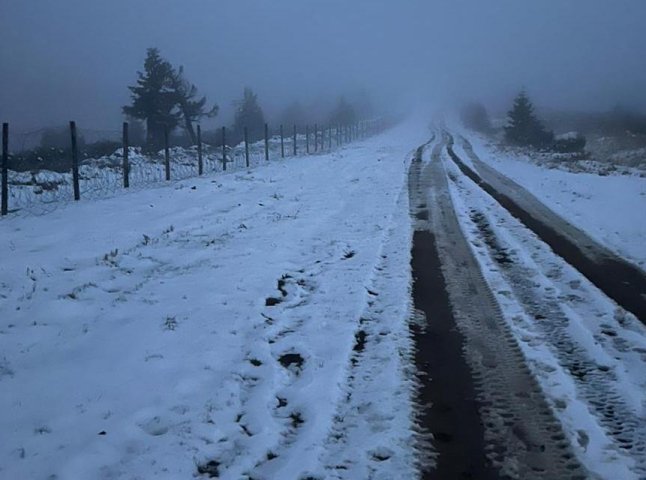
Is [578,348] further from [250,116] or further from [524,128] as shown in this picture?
[250,116]

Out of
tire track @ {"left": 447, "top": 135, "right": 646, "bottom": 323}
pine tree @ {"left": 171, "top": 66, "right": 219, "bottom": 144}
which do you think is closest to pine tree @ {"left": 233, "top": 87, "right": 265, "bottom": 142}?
pine tree @ {"left": 171, "top": 66, "right": 219, "bottom": 144}

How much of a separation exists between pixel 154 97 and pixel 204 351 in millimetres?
34935

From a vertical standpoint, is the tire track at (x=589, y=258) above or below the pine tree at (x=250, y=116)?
below

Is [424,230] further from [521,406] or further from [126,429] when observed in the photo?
[126,429]

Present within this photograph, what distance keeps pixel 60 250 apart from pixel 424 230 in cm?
642

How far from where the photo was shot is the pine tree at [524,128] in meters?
36.1

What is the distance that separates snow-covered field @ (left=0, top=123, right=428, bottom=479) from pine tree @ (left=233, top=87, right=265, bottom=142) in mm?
43844

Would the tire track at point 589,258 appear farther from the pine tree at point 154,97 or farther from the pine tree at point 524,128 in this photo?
the pine tree at point 154,97

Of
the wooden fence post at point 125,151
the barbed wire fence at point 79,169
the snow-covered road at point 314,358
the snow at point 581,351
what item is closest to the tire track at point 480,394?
the snow-covered road at point 314,358

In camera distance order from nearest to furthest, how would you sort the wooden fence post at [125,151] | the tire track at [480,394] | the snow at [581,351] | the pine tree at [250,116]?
the tire track at [480,394]
the snow at [581,351]
the wooden fence post at [125,151]
the pine tree at [250,116]

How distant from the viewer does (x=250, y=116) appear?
51781 mm

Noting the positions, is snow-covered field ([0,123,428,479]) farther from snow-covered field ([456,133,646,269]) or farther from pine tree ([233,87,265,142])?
pine tree ([233,87,265,142])

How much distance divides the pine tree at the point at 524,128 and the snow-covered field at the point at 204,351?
102ft

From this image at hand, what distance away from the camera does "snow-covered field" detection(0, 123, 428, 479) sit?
327 cm
